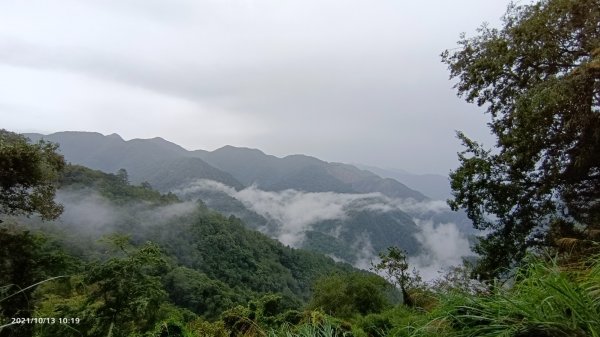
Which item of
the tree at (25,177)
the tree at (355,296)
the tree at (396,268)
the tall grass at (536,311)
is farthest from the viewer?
the tree at (355,296)

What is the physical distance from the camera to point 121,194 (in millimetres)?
81375

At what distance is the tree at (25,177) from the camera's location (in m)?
10.8

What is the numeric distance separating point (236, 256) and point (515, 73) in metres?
71.1

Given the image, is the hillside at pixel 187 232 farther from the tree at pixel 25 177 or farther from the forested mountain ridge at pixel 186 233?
the tree at pixel 25 177

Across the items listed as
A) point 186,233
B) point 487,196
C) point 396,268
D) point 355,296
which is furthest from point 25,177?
point 186,233

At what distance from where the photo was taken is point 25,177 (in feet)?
36.9

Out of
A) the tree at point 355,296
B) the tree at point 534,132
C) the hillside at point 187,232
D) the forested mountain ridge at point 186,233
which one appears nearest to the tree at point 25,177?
the tree at point 534,132

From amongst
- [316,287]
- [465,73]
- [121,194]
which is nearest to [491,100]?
[465,73]

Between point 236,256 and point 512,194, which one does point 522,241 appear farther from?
point 236,256

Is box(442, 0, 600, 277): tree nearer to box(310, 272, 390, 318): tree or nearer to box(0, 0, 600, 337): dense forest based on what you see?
box(0, 0, 600, 337): dense forest

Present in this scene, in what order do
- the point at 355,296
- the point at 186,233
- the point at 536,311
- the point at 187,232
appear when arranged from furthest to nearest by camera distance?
1. the point at 187,232
2. the point at 186,233
3. the point at 355,296
4. the point at 536,311

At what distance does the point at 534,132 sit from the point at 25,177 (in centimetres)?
1250

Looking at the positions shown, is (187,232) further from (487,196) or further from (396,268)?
(487,196)

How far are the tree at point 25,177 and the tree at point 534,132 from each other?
430 inches
